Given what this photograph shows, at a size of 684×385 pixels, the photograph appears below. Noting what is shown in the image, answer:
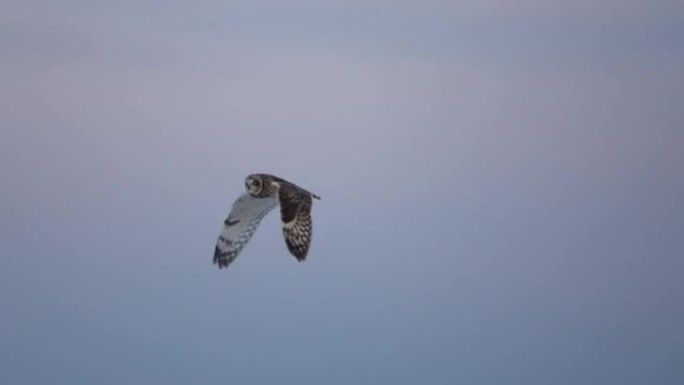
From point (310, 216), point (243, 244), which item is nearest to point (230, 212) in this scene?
point (243, 244)

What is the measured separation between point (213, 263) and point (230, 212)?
975 millimetres

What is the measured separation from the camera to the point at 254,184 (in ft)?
85.3

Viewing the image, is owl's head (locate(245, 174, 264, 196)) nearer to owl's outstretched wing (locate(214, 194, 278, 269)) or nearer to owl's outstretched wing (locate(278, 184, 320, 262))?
owl's outstretched wing (locate(214, 194, 278, 269))

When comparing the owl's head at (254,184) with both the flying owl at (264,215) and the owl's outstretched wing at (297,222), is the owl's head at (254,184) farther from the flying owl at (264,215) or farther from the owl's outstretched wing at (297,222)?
the owl's outstretched wing at (297,222)

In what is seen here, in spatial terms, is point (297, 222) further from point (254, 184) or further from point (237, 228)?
point (237, 228)

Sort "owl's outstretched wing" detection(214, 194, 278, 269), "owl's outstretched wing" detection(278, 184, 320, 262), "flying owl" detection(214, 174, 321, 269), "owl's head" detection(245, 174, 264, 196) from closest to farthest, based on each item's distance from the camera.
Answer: "owl's outstretched wing" detection(278, 184, 320, 262) < "flying owl" detection(214, 174, 321, 269) < "owl's head" detection(245, 174, 264, 196) < "owl's outstretched wing" detection(214, 194, 278, 269)

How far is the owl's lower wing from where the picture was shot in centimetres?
2419

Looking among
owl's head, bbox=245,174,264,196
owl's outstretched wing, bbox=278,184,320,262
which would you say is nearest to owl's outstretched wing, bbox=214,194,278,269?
owl's head, bbox=245,174,264,196

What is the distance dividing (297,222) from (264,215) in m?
2.66

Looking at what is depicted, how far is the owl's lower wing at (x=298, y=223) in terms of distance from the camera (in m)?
24.2

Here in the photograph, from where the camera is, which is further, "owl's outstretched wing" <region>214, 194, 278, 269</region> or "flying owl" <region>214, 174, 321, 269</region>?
"owl's outstretched wing" <region>214, 194, 278, 269</region>

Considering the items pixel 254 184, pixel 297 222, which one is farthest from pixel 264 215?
pixel 297 222

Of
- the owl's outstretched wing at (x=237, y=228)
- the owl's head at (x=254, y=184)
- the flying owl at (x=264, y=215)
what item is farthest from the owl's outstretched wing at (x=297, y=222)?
the owl's outstretched wing at (x=237, y=228)

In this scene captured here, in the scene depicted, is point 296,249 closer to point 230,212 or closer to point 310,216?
point 310,216
